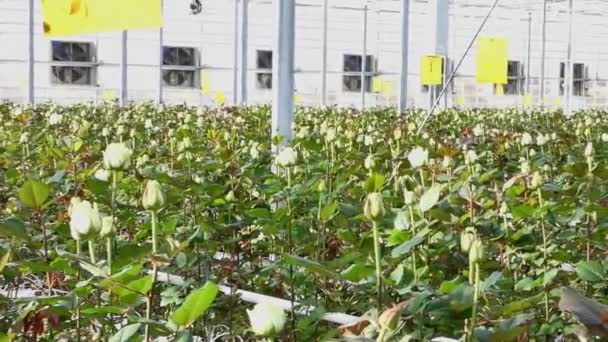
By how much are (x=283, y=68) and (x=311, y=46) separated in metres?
15.3

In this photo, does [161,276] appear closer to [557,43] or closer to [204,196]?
[204,196]

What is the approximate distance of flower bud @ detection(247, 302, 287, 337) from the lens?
0.85 meters

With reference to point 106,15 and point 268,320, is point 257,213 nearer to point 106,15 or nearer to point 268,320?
point 268,320

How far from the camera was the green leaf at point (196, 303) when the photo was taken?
0.90 m

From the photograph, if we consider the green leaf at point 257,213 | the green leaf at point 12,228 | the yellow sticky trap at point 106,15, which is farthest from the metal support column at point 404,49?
the green leaf at point 12,228

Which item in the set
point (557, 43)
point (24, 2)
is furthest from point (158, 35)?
point (557, 43)

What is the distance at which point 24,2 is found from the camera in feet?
51.3

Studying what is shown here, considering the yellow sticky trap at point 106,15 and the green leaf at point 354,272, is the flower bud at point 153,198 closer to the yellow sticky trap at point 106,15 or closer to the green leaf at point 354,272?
the green leaf at point 354,272

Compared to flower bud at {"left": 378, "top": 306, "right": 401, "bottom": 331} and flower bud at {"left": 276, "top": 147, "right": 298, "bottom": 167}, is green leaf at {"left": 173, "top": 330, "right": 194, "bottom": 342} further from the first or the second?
flower bud at {"left": 276, "top": 147, "right": 298, "bottom": 167}

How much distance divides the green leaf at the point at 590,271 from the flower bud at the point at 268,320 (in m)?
0.71

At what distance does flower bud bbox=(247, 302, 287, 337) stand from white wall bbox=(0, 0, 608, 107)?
1303cm

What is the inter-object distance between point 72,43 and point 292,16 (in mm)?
13330

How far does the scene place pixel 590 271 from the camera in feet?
4.72

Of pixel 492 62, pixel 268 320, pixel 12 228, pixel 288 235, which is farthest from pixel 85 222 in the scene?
pixel 492 62
